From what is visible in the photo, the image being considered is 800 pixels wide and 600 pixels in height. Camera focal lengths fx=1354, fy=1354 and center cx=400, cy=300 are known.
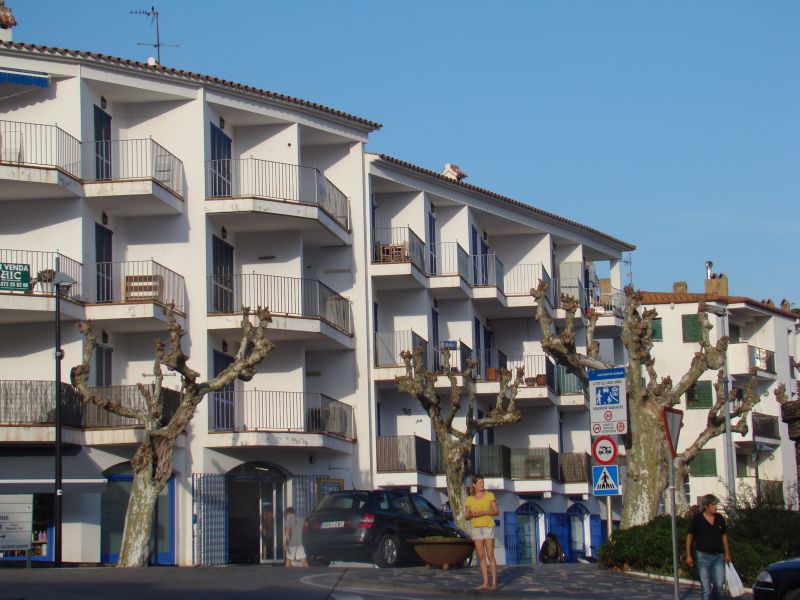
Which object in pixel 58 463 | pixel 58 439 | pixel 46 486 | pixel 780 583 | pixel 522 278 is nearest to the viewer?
pixel 780 583

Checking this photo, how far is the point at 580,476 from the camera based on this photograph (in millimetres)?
48625

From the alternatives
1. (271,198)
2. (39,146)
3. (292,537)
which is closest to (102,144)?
(39,146)

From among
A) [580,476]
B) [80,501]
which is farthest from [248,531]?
[580,476]

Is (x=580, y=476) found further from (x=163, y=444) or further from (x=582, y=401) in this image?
(x=163, y=444)

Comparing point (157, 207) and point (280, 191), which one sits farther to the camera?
point (280, 191)

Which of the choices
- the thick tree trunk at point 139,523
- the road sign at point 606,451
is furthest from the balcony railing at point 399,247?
the road sign at point 606,451

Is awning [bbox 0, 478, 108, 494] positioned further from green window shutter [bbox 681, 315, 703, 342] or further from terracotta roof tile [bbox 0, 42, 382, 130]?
green window shutter [bbox 681, 315, 703, 342]

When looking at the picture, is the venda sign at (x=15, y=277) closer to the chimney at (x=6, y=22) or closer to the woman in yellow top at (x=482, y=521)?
the chimney at (x=6, y=22)

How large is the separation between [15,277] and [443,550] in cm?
1380

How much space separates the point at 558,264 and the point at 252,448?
2022 cm

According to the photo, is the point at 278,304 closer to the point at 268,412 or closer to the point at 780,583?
the point at 268,412

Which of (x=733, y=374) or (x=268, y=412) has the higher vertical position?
(x=733, y=374)

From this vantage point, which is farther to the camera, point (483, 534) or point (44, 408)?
point (44, 408)

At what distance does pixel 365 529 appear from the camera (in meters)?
25.8
